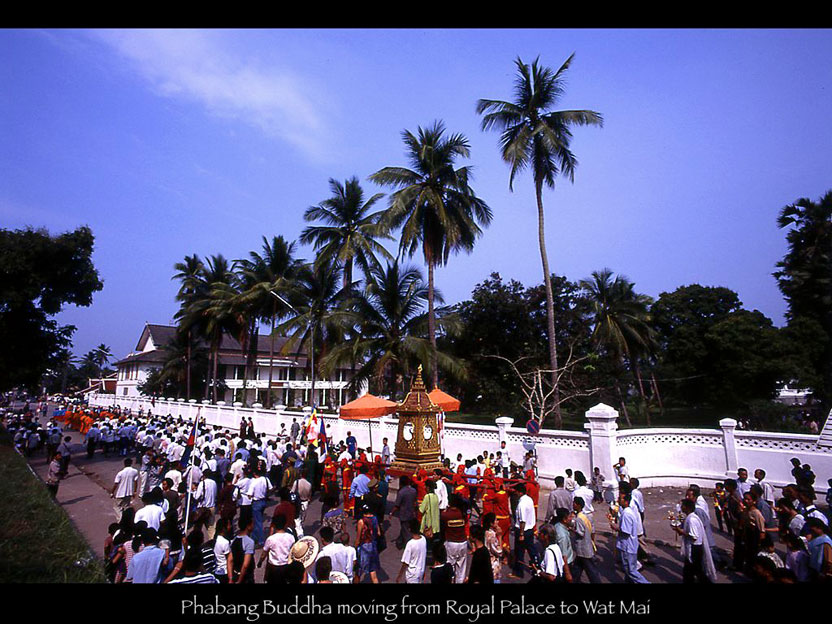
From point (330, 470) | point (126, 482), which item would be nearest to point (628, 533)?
point (330, 470)

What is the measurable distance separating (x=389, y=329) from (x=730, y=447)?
1503 cm

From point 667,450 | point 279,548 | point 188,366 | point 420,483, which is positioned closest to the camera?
point 279,548

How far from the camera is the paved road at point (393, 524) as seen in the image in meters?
7.71

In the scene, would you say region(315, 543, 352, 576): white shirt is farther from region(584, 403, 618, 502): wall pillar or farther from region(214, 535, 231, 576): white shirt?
region(584, 403, 618, 502): wall pillar

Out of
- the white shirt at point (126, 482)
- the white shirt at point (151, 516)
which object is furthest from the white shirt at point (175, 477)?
the white shirt at point (151, 516)

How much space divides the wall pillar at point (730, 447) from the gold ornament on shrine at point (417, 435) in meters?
7.69

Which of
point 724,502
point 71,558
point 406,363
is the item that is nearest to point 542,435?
point 724,502

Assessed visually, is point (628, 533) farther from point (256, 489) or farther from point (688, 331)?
point (688, 331)

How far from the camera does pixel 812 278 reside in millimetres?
→ 26625

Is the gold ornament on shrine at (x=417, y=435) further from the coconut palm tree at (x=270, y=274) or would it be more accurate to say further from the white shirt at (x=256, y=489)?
the coconut palm tree at (x=270, y=274)

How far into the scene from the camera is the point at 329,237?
28859 mm

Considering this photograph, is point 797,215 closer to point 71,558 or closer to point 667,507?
point 667,507

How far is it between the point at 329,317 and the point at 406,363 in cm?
463

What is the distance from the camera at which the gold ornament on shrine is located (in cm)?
1243
